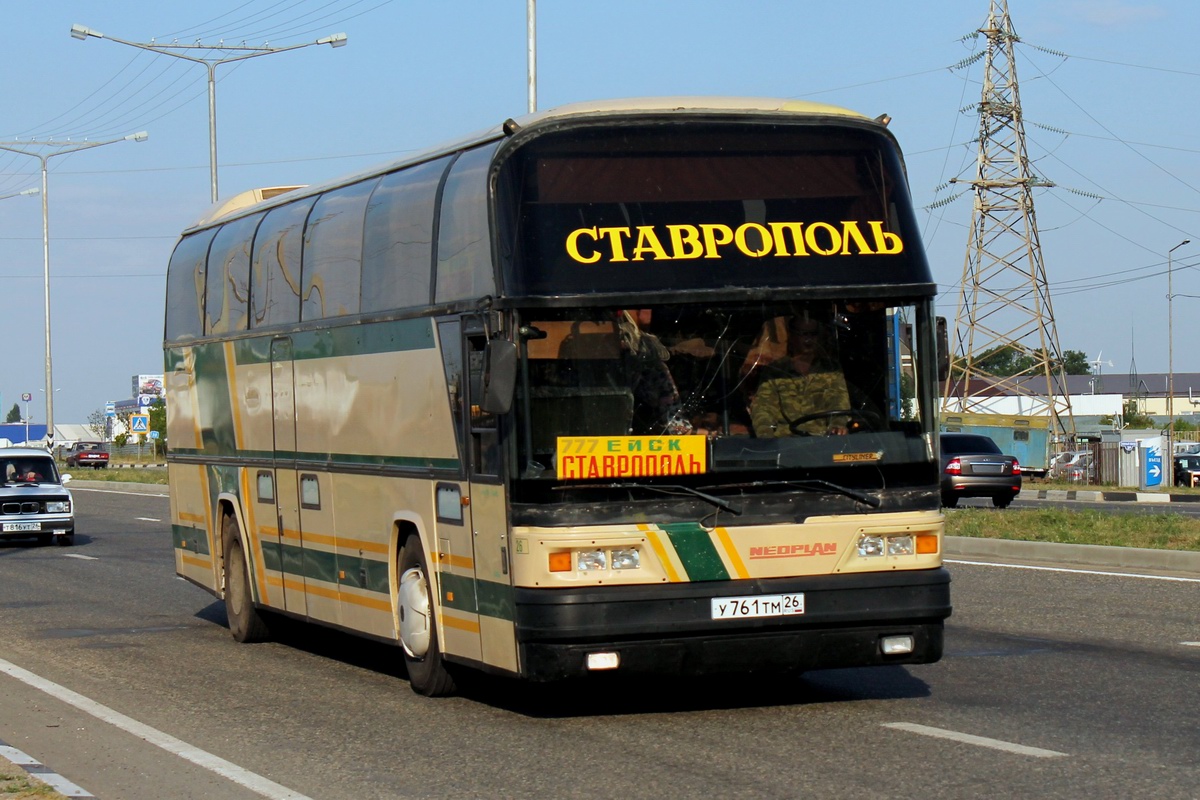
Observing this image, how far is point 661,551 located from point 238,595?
671 cm

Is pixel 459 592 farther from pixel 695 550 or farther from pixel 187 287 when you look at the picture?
pixel 187 287

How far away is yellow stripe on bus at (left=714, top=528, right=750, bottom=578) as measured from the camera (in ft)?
28.9

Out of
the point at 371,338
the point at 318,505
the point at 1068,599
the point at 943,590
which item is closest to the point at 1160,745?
the point at 943,590

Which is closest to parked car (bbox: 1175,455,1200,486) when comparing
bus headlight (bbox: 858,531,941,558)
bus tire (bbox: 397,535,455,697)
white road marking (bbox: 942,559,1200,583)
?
white road marking (bbox: 942,559,1200,583)

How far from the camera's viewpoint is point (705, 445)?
8.80 meters

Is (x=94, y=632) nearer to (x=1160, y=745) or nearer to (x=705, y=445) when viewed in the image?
(x=705, y=445)

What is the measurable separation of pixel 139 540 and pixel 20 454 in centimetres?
266

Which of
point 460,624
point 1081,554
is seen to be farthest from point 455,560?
point 1081,554

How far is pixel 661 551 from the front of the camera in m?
8.73

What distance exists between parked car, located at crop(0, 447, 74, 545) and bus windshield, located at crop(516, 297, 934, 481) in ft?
69.4

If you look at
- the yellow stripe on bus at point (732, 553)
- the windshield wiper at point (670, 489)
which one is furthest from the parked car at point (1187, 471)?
the windshield wiper at point (670, 489)

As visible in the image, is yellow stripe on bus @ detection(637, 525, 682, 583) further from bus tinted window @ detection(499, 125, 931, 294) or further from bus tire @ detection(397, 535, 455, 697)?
bus tire @ detection(397, 535, 455, 697)

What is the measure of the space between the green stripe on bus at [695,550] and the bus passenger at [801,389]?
2.01ft

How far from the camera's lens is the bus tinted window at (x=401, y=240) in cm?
1028
